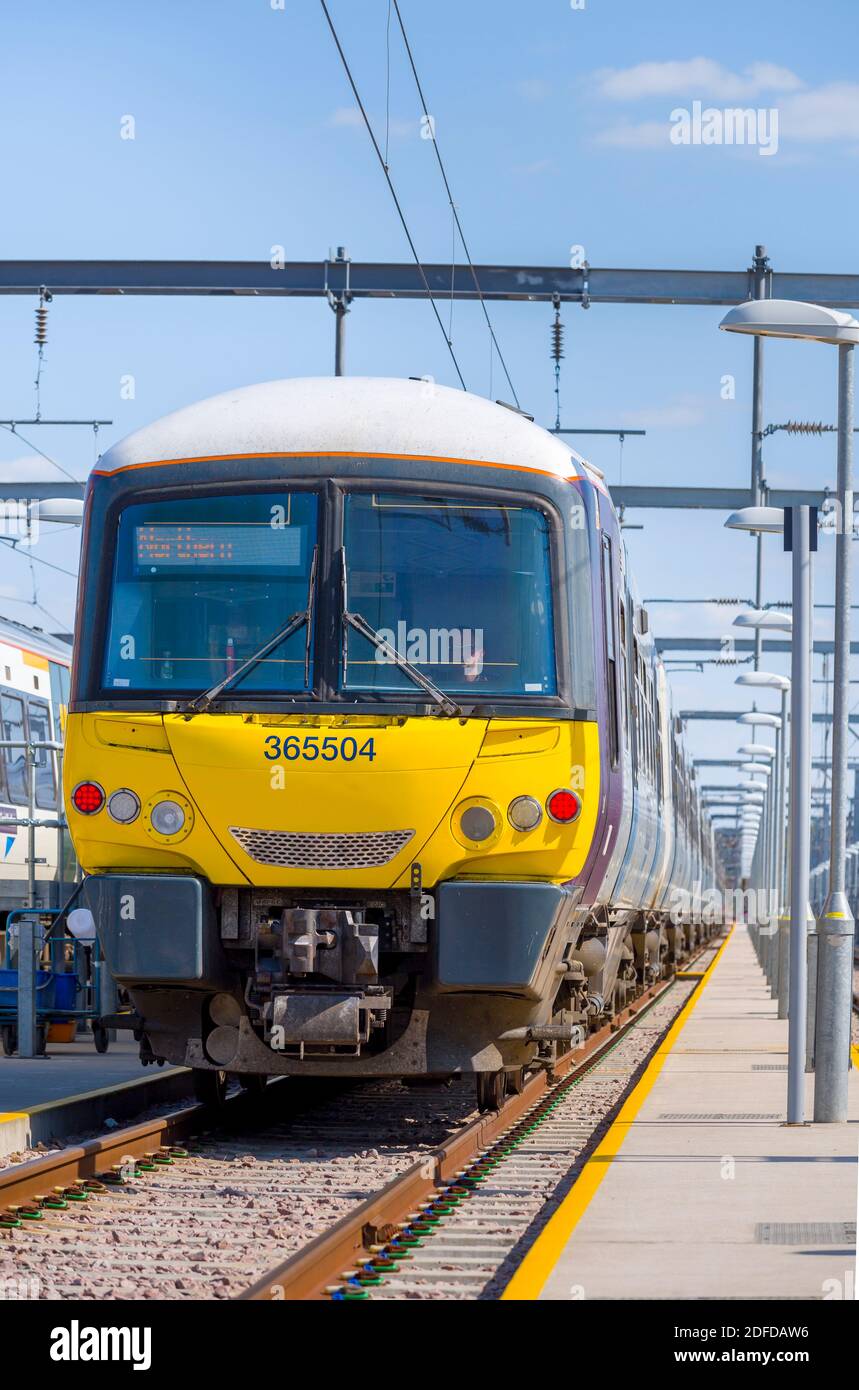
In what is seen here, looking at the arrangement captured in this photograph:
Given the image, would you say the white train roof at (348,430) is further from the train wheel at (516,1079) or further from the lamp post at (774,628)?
the lamp post at (774,628)

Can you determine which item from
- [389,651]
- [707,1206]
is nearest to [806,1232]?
[707,1206]

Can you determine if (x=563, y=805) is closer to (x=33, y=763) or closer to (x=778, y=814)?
(x=33, y=763)

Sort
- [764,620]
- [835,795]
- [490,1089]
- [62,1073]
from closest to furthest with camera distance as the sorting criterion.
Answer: [490,1089] < [835,795] < [62,1073] < [764,620]

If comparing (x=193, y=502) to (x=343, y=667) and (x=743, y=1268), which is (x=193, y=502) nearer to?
(x=343, y=667)

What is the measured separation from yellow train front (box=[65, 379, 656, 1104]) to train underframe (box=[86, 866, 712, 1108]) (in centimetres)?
1

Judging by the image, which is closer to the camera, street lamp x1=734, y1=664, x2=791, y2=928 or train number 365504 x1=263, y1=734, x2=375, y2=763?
train number 365504 x1=263, y1=734, x2=375, y2=763

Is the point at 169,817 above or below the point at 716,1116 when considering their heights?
above

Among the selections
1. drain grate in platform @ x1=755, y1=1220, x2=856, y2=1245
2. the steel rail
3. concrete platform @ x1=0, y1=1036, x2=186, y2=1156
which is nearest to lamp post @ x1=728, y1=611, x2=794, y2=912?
concrete platform @ x1=0, y1=1036, x2=186, y2=1156

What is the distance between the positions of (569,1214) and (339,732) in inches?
106

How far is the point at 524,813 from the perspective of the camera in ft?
31.8

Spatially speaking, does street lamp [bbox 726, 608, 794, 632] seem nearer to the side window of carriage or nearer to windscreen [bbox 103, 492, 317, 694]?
the side window of carriage

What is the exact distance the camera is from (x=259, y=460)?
1020 centimetres

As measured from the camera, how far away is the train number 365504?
9.62 metres

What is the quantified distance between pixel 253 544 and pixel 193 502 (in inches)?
15.0
